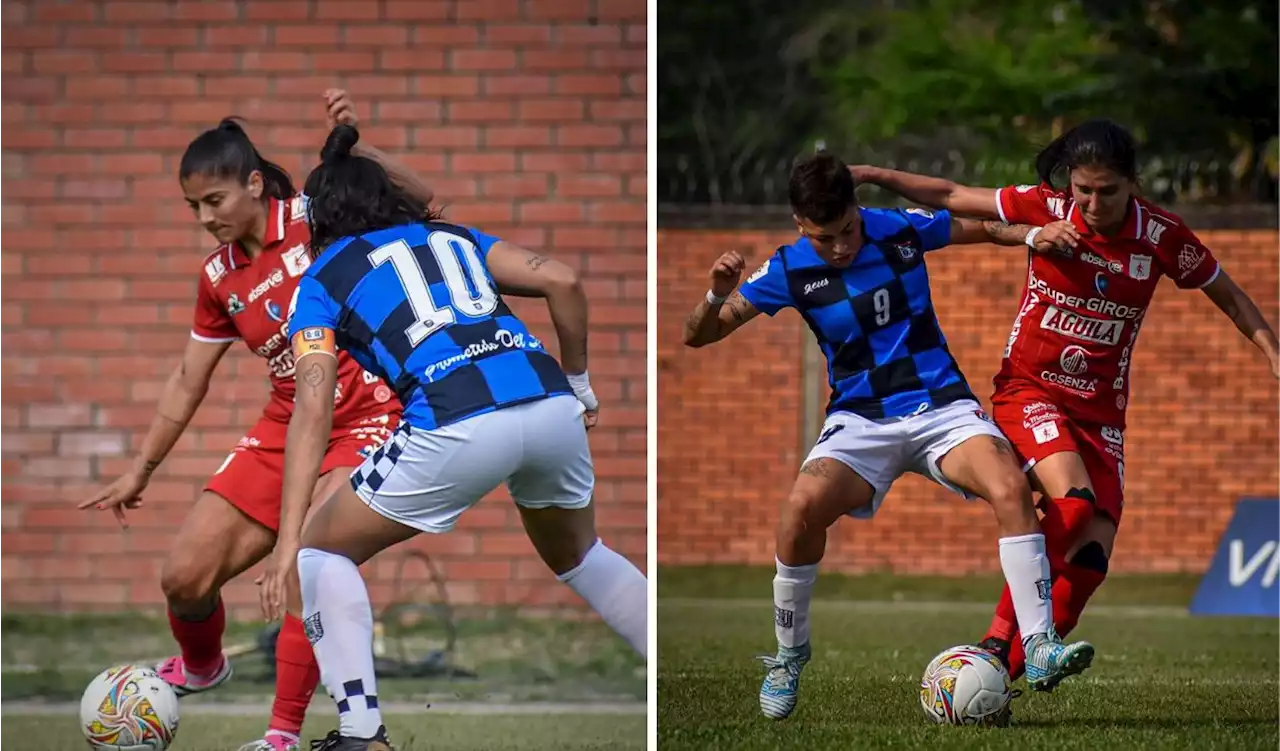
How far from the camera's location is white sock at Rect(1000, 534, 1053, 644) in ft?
12.7

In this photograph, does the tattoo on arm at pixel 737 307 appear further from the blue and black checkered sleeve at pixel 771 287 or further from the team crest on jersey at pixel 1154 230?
the team crest on jersey at pixel 1154 230

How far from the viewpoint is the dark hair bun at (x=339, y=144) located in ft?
12.1

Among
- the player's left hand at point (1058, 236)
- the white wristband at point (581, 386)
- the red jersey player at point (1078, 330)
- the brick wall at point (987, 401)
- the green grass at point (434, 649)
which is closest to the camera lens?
the white wristband at point (581, 386)

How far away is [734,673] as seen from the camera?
4996 millimetres

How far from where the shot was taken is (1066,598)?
14.0 ft

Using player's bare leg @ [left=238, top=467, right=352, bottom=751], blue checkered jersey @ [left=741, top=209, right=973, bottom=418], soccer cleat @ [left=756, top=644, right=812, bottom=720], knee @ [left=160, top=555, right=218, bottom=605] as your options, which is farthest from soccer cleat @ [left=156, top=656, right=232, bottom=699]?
blue checkered jersey @ [left=741, top=209, right=973, bottom=418]

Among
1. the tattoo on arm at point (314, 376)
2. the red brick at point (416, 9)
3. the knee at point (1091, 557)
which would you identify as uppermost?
the red brick at point (416, 9)

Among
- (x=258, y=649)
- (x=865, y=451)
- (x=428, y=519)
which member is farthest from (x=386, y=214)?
(x=258, y=649)

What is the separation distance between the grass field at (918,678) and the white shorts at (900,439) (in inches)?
24.4

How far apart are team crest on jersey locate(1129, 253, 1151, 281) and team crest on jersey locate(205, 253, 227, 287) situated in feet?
7.63

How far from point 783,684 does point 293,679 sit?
1.22 m

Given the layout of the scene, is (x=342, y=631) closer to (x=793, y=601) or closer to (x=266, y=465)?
(x=266, y=465)

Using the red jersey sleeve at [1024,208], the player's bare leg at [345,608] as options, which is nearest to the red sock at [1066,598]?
the red jersey sleeve at [1024,208]

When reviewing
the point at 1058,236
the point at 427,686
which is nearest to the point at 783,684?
the point at 1058,236
